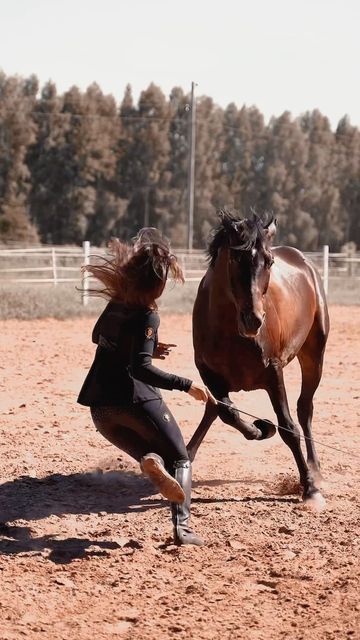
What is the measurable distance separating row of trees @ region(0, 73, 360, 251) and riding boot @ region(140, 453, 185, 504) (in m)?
44.6

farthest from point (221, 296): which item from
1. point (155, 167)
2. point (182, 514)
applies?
point (155, 167)

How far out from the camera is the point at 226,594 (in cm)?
410

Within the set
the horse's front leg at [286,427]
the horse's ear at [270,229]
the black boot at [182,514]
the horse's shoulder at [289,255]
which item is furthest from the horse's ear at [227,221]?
the black boot at [182,514]

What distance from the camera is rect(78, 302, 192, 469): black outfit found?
4711 mm

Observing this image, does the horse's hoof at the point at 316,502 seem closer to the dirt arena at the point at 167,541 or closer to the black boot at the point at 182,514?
the dirt arena at the point at 167,541

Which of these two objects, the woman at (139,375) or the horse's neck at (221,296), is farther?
the horse's neck at (221,296)

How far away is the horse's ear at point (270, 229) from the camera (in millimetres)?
5737

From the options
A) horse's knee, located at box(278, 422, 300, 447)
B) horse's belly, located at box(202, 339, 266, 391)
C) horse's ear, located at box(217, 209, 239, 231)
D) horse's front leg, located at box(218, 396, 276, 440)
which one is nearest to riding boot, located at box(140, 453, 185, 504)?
horse's front leg, located at box(218, 396, 276, 440)

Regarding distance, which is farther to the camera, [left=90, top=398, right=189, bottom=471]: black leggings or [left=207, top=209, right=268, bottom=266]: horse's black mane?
[left=207, top=209, right=268, bottom=266]: horse's black mane

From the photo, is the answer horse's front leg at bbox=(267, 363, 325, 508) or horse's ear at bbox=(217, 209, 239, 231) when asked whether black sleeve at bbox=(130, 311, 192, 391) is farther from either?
horse's front leg at bbox=(267, 363, 325, 508)

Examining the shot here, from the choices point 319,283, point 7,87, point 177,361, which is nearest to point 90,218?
point 7,87

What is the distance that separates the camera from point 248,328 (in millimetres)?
5320

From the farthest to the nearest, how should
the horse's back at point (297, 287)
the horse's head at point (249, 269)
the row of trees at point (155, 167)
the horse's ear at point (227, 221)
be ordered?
the row of trees at point (155, 167), the horse's back at point (297, 287), the horse's ear at point (227, 221), the horse's head at point (249, 269)

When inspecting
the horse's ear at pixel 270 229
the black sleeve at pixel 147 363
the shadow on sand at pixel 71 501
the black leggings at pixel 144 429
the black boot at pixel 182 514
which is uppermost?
the horse's ear at pixel 270 229
